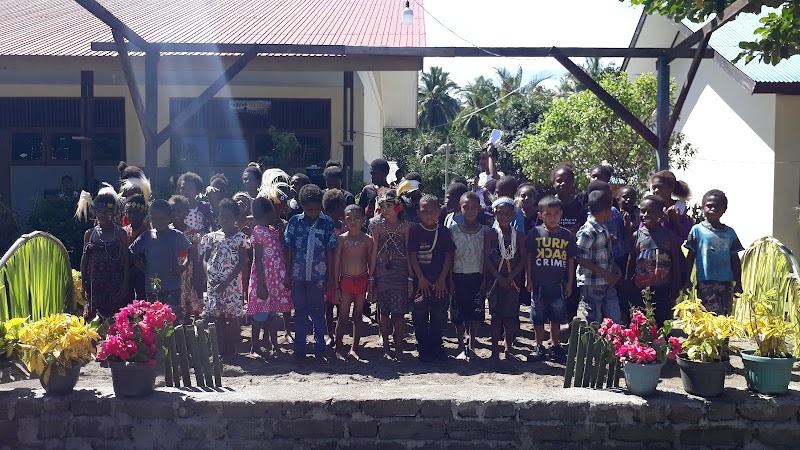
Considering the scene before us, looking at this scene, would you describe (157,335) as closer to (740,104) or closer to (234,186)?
(234,186)

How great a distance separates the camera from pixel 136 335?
5.10 meters

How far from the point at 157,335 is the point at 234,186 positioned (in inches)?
344

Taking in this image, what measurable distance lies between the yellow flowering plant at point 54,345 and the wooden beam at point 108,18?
14.4ft

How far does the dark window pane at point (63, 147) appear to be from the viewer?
15.2m

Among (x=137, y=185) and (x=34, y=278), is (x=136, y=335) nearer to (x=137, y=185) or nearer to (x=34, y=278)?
(x=34, y=278)

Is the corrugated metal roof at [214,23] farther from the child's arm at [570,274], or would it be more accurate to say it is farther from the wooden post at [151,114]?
the child's arm at [570,274]

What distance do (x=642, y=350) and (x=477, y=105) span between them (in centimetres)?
4959

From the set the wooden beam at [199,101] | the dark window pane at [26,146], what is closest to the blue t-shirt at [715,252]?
the wooden beam at [199,101]

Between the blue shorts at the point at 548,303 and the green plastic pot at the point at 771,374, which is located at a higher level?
the blue shorts at the point at 548,303

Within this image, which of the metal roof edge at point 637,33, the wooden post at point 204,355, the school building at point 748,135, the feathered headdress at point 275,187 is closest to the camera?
the wooden post at point 204,355

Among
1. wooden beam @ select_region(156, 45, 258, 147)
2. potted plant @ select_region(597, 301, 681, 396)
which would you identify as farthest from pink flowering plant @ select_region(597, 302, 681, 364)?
wooden beam @ select_region(156, 45, 258, 147)

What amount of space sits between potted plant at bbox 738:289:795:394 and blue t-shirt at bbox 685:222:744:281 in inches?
59.4

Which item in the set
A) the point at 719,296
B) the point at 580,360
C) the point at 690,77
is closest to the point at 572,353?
the point at 580,360

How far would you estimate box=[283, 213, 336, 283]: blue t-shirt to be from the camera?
6906 millimetres
